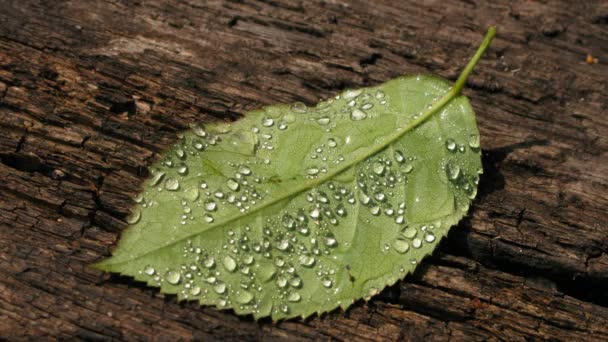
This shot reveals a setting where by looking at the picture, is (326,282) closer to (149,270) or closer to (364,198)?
(364,198)

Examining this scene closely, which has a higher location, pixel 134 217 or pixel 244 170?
pixel 244 170

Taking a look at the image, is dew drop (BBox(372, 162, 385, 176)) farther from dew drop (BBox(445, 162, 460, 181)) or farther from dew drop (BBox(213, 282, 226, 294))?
dew drop (BBox(213, 282, 226, 294))

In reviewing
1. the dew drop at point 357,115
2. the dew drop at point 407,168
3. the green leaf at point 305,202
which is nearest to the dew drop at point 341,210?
the green leaf at point 305,202

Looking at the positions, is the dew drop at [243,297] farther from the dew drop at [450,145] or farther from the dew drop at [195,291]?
the dew drop at [450,145]

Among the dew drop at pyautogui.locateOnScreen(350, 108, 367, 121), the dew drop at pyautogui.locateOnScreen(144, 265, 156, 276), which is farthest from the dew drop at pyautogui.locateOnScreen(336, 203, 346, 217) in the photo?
the dew drop at pyautogui.locateOnScreen(144, 265, 156, 276)

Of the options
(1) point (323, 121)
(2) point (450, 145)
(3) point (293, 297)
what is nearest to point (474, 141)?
(2) point (450, 145)

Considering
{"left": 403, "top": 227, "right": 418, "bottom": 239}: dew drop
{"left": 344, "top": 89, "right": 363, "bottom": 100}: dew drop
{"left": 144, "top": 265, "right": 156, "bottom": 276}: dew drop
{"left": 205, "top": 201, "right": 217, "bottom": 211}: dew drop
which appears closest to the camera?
{"left": 144, "top": 265, "right": 156, "bottom": 276}: dew drop
